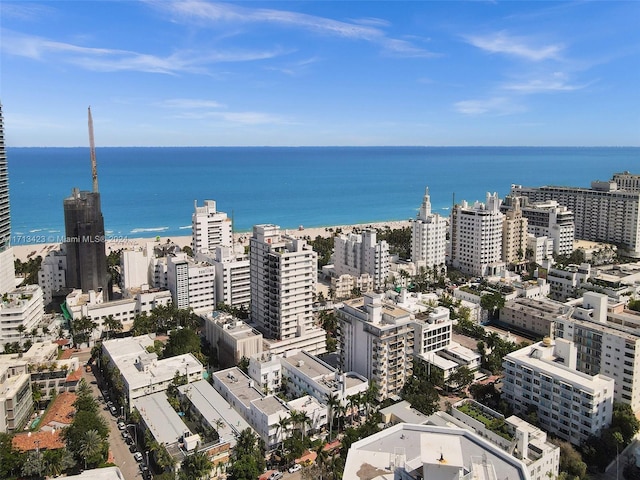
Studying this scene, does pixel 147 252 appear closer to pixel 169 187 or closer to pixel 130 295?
pixel 130 295

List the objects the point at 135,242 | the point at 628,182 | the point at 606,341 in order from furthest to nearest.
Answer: the point at 135,242 < the point at 628,182 < the point at 606,341

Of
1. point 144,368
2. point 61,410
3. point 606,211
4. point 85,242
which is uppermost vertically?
point 606,211

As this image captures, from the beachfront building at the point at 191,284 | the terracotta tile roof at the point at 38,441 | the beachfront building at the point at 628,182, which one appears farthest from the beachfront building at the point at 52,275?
the beachfront building at the point at 628,182

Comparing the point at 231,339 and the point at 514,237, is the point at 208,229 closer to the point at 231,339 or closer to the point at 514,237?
the point at 231,339

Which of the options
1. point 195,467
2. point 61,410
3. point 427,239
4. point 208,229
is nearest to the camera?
point 195,467

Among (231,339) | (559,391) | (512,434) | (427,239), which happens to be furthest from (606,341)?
(427,239)

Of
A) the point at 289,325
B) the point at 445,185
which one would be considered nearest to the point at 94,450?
the point at 289,325

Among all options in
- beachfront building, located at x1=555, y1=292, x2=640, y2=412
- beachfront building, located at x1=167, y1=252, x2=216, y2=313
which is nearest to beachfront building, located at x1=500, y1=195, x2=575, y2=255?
beachfront building, located at x1=555, y1=292, x2=640, y2=412
